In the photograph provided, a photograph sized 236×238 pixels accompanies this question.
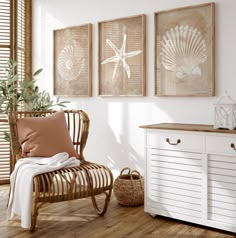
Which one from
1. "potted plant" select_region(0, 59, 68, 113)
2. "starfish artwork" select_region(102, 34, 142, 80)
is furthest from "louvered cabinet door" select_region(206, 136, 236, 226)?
"potted plant" select_region(0, 59, 68, 113)

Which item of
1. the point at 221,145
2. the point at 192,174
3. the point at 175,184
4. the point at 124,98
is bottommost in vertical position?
the point at 175,184

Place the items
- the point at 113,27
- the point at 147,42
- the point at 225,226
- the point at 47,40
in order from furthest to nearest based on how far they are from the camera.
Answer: the point at 47,40
the point at 113,27
the point at 147,42
the point at 225,226

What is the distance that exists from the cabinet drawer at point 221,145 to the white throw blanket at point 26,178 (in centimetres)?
115

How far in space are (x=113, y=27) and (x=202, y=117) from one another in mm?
1443

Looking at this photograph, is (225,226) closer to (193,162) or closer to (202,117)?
(193,162)

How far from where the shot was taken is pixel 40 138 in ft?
11.2

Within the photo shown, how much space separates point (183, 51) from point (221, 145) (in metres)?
1.16

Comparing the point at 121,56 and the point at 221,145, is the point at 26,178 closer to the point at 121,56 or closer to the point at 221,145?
the point at 221,145

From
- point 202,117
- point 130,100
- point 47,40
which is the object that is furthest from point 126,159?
point 47,40

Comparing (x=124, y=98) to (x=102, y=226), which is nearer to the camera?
(x=102, y=226)

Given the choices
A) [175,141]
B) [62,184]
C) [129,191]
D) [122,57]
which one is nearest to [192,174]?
[175,141]

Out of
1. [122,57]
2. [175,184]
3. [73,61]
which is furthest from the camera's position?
[73,61]

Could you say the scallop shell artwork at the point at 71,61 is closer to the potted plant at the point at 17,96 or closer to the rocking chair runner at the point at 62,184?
the potted plant at the point at 17,96

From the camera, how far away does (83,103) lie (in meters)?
4.49
